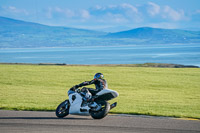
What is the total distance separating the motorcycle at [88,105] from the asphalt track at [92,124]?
0.22 meters

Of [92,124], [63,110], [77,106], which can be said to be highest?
[77,106]

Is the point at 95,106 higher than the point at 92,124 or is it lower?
higher

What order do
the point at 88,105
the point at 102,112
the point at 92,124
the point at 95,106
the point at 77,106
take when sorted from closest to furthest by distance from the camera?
the point at 92,124 < the point at 102,112 < the point at 95,106 < the point at 88,105 < the point at 77,106

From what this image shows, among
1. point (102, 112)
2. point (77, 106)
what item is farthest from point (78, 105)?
point (102, 112)

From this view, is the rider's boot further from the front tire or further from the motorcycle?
the front tire

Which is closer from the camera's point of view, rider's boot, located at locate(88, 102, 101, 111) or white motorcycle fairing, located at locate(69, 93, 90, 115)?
rider's boot, located at locate(88, 102, 101, 111)

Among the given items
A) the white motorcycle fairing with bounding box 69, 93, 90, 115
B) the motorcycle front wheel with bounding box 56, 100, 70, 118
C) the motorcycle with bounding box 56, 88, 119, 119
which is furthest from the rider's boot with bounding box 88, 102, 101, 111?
the motorcycle front wheel with bounding box 56, 100, 70, 118

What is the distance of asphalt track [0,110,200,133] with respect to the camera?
973 centimetres

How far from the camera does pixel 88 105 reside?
1165 centimetres

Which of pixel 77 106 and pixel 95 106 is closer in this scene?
pixel 95 106

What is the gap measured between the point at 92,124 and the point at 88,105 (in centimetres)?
110

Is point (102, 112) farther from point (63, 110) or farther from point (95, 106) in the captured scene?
point (63, 110)

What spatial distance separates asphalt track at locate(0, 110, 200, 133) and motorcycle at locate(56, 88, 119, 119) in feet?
0.72

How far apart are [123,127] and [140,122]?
0.94 metres
